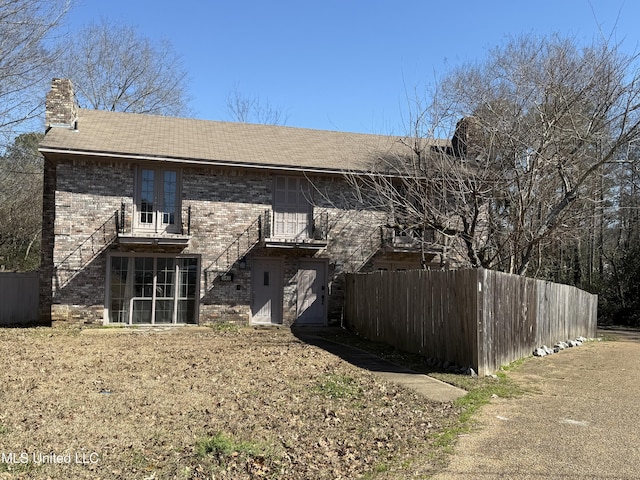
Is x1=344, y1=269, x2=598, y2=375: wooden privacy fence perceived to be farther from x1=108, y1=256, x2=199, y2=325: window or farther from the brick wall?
x1=108, y1=256, x2=199, y2=325: window

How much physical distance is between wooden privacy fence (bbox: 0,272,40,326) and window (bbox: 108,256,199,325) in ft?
11.0

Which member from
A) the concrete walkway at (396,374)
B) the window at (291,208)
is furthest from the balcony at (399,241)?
the concrete walkway at (396,374)

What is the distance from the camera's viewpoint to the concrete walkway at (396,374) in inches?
327

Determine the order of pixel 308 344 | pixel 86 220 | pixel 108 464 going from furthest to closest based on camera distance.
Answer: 1. pixel 86 220
2. pixel 308 344
3. pixel 108 464

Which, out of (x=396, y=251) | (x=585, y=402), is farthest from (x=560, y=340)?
(x=585, y=402)

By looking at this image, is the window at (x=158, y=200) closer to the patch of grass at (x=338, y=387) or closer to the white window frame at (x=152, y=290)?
the white window frame at (x=152, y=290)

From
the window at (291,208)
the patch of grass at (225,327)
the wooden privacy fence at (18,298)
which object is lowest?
the patch of grass at (225,327)

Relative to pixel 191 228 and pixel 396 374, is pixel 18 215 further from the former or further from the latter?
pixel 396 374

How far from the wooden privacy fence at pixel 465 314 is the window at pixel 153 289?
507 cm

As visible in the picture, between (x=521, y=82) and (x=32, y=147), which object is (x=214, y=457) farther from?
(x=32, y=147)

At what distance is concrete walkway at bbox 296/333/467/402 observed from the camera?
327 inches

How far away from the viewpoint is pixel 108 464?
498 cm

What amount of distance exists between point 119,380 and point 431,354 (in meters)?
5.77

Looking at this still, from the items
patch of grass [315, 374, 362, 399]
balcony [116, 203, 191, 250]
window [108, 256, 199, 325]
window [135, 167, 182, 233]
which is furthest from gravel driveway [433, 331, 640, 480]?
window [135, 167, 182, 233]
